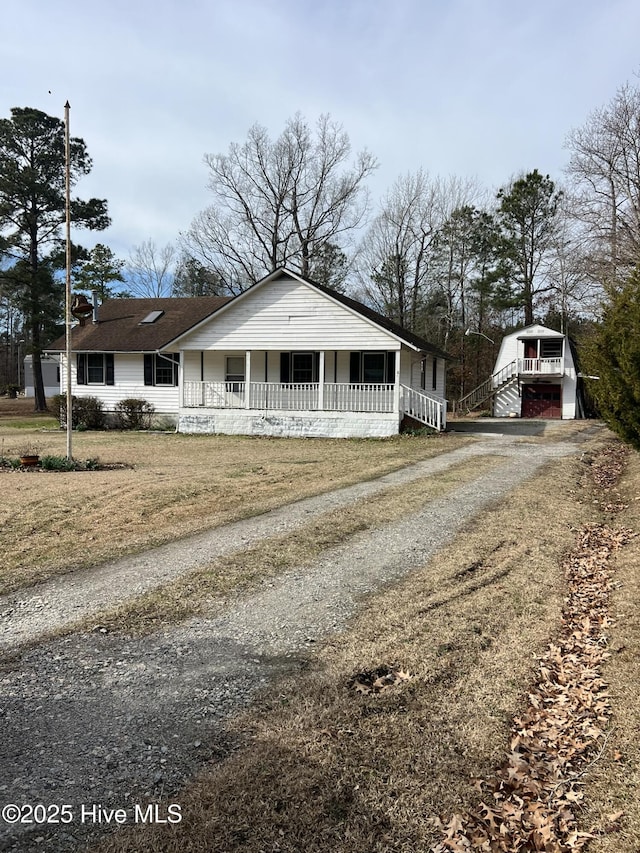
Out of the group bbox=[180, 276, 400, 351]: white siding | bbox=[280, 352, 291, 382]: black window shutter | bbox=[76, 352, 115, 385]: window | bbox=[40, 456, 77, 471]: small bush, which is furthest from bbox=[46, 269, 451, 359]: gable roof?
bbox=[40, 456, 77, 471]: small bush

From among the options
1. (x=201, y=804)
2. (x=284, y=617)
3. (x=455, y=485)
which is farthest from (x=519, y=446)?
(x=201, y=804)

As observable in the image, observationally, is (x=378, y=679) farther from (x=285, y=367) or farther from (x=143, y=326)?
(x=143, y=326)

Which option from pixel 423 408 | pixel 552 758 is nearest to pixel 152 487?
pixel 552 758

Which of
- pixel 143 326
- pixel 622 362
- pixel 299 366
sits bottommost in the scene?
pixel 622 362

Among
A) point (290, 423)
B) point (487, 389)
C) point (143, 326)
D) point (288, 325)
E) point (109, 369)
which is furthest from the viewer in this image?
point (487, 389)

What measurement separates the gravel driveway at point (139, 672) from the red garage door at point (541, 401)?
95.6 feet

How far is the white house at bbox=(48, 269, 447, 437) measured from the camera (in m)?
19.7

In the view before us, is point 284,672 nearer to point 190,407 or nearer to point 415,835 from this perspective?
point 415,835

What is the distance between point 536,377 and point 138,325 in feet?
71.3

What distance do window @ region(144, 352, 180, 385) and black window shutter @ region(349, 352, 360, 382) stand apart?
24.5 feet

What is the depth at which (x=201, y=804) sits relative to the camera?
8.32ft

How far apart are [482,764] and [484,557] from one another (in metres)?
3.56

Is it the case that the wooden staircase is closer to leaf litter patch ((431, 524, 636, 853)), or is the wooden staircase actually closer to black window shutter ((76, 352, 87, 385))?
black window shutter ((76, 352, 87, 385))

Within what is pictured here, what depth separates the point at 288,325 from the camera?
2031 centimetres
